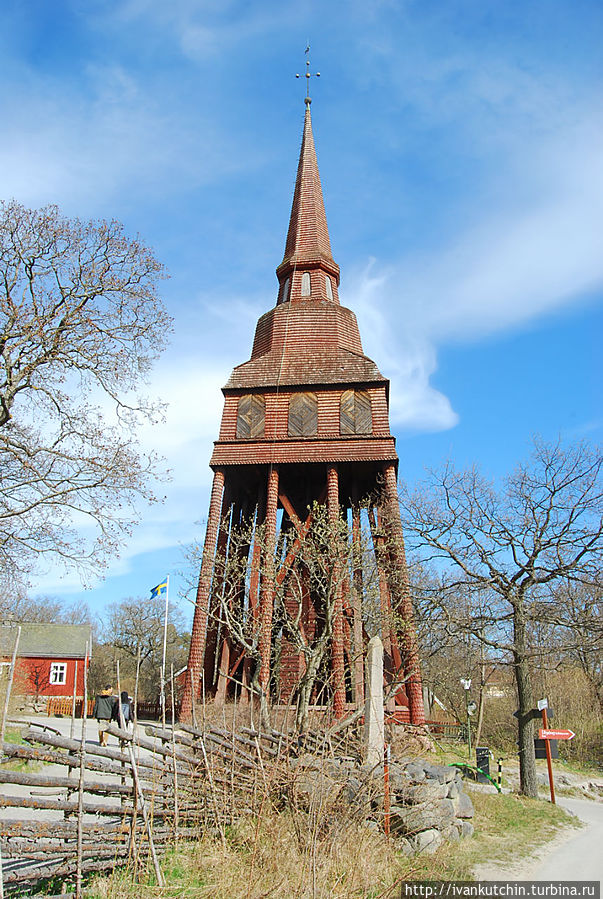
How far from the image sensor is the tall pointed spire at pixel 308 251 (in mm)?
25375

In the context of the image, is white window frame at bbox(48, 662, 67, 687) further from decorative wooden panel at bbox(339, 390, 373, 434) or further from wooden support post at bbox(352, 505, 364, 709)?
decorative wooden panel at bbox(339, 390, 373, 434)

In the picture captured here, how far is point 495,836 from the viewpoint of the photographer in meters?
9.82

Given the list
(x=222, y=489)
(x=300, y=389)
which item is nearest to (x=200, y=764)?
(x=222, y=489)

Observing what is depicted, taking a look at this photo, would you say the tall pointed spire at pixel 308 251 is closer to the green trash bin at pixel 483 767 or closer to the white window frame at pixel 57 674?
the green trash bin at pixel 483 767

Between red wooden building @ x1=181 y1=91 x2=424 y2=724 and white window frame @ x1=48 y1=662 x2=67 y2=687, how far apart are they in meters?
22.2

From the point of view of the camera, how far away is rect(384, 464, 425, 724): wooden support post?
1623 cm

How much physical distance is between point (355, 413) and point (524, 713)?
9.42 meters

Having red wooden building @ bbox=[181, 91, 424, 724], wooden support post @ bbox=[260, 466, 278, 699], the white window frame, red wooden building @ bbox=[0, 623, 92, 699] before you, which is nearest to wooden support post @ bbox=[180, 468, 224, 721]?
red wooden building @ bbox=[181, 91, 424, 724]

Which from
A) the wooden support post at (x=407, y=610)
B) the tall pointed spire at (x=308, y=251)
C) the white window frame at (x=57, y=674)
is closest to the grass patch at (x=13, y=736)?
the wooden support post at (x=407, y=610)

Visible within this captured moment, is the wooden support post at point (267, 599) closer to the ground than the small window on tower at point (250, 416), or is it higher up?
closer to the ground

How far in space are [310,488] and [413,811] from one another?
1455 cm

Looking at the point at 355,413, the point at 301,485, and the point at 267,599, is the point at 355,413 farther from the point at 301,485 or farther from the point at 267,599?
the point at 267,599

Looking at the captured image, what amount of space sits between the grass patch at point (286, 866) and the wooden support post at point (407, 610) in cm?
829

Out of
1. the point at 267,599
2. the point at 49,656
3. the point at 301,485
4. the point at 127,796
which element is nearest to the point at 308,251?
the point at 301,485
